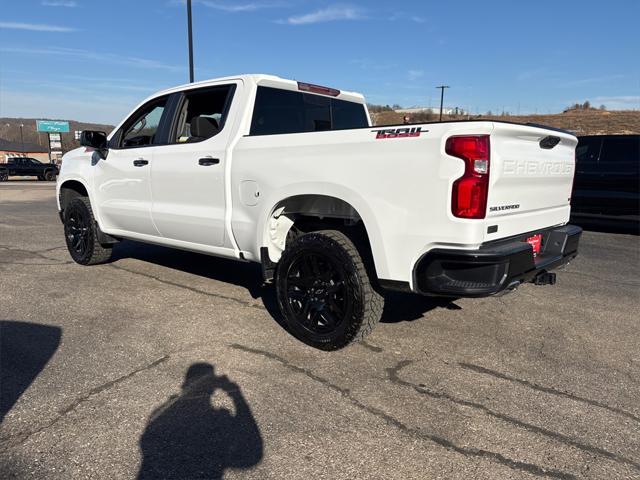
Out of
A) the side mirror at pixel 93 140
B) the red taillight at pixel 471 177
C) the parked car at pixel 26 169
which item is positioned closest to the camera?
the red taillight at pixel 471 177

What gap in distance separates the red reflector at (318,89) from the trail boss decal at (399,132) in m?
1.84

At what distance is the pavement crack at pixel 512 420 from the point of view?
8.00 ft

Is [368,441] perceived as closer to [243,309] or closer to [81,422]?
[81,422]

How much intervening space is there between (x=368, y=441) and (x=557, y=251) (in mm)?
2197

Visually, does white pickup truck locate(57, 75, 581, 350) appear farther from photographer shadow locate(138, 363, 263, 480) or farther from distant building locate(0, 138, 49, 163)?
distant building locate(0, 138, 49, 163)

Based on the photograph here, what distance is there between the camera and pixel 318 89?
4.89m

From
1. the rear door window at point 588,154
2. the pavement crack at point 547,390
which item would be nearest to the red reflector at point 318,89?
the pavement crack at point 547,390

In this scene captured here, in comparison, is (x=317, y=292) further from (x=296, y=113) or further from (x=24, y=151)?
(x=24, y=151)

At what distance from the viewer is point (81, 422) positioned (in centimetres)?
265

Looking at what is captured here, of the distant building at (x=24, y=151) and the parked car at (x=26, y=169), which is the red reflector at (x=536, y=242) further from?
the distant building at (x=24, y=151)

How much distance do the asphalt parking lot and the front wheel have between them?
201 millimetres

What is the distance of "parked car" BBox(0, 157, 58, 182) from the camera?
114ft

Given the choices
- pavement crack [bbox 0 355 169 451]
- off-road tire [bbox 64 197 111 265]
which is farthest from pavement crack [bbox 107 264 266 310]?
pavement crack [bbox 0 355 169 451]

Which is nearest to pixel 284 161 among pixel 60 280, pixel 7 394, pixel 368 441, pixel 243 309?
pixel 243 309
